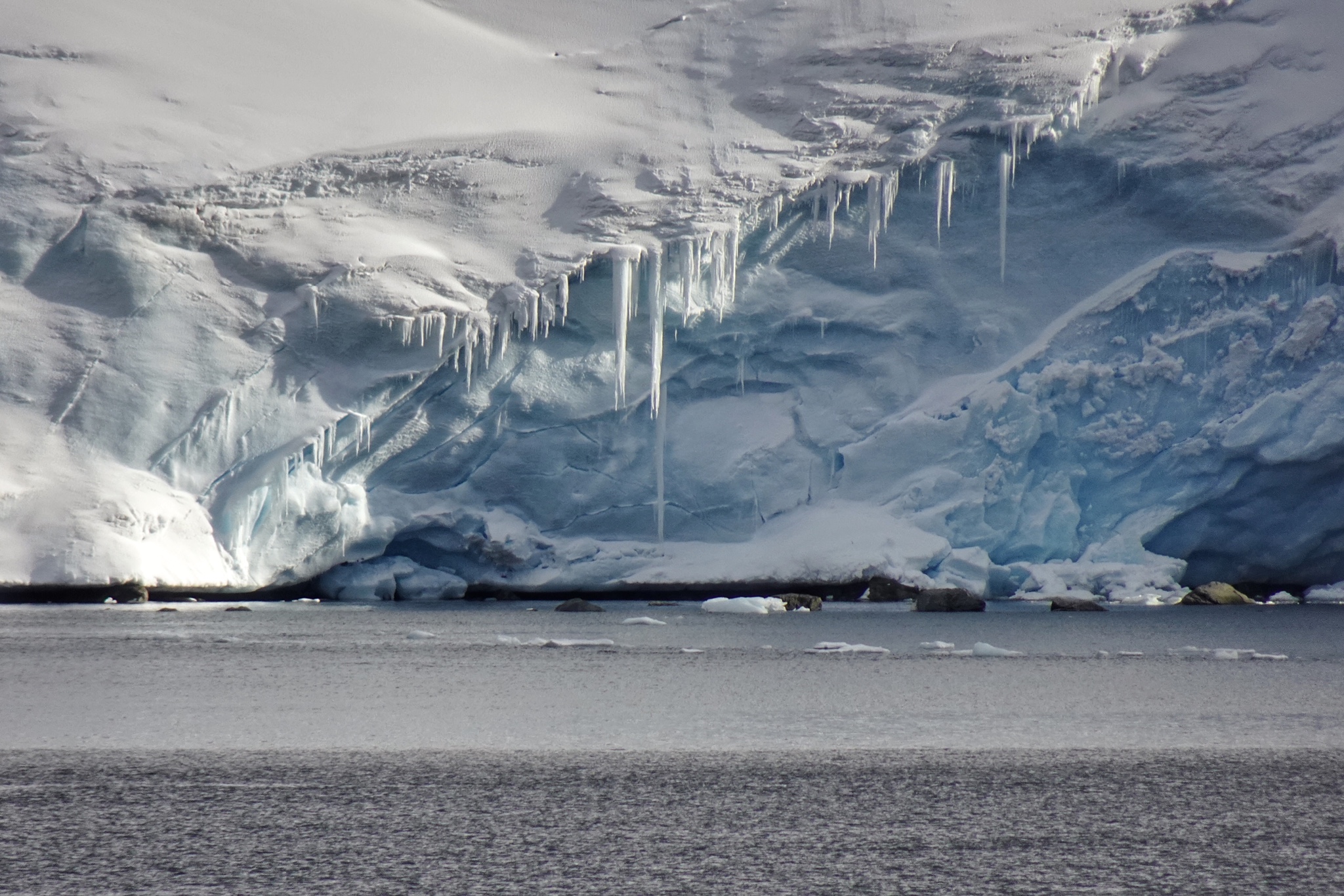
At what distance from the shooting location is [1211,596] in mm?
24250

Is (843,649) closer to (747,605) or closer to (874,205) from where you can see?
(747,605)

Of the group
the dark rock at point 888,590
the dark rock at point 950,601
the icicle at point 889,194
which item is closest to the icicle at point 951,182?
the icicle at point 889,194

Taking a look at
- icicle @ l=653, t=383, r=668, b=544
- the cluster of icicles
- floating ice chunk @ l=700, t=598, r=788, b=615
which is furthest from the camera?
icicle @ l=653, t=383, r=668, b=544

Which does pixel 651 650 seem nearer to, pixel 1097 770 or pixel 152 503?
pixel 1097 770

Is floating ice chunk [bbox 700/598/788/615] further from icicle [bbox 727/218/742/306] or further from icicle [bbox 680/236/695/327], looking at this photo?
icicle [bbox 727/218/742/306]

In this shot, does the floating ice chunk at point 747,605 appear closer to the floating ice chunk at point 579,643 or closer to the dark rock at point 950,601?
the dark rock at point 950,601

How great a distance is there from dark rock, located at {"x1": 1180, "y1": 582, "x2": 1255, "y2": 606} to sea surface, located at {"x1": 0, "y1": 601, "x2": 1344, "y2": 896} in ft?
41.6

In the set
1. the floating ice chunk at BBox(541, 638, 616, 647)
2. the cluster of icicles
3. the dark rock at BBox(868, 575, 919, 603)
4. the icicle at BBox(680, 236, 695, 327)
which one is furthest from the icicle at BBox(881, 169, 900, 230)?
the floating ice chunk at BBox(541, 638, 616, 647)

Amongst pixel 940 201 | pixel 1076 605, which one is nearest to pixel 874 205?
pixel 940 201

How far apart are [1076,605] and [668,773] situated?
56.9ft

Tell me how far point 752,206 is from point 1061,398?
678 centimetres

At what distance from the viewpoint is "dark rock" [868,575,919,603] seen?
23.7 m

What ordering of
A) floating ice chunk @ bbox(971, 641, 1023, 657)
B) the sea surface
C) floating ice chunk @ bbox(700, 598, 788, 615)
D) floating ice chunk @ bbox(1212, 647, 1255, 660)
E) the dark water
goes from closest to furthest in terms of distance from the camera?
the dark water, the sea surface, floating ice chunk @ bbox(1212, 647, 1255, 660), floating ice chunk @ bbox(971, 641, 1023, 657), floating ice chunk @ bbox(700, 598, 788, 615)

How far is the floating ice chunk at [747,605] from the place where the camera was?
2227 cm
